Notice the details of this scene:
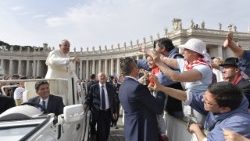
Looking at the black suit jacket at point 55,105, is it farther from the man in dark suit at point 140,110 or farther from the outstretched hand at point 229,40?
the outstretched hand at point 229,40

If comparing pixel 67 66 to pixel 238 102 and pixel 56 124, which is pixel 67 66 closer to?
pixel 56 124

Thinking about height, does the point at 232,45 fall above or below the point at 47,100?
above

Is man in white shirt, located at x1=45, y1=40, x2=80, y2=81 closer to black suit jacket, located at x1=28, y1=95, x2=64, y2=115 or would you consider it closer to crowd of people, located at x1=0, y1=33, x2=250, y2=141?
crowd of people, located at x1=0, y1=33, x2=250, y2=141

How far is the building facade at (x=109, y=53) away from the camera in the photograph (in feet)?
268

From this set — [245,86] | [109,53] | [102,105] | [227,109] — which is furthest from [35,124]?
[109,53]

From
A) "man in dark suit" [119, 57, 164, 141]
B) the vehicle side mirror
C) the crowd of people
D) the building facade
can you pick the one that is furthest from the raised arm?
the building facade

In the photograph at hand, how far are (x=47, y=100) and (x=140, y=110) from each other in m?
2.15

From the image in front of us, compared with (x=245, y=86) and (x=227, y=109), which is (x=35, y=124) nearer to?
(x=227, y=109)

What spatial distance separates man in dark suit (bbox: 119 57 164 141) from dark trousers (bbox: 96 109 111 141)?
18.7 ft

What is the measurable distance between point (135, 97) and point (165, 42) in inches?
60.7

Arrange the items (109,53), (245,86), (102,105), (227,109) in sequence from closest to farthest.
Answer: (227,109) < (245,86) < (102,105) < (109,53)

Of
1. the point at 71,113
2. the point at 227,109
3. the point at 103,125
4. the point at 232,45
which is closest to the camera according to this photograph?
the point at 227,109

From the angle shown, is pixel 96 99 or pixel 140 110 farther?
pixel 96 99

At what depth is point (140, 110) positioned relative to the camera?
5.34m
